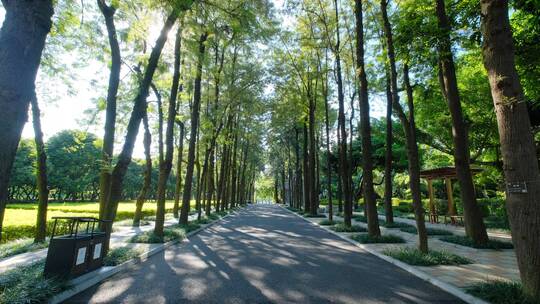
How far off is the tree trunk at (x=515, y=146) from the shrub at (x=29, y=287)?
24.7ft

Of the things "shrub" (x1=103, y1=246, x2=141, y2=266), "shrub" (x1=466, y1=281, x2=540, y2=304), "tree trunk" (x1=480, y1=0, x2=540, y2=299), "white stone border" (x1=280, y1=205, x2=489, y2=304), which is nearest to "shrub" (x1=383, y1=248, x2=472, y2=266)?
"white stone border" (x1=280, y1=205, x2=489, y2=304)

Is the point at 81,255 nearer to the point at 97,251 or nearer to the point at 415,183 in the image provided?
the point at 97,251

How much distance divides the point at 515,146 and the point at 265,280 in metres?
5.21

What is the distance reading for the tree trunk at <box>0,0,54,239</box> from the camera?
12.2 feet

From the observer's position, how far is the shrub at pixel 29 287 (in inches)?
178

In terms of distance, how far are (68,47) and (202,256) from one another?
30.9 feet

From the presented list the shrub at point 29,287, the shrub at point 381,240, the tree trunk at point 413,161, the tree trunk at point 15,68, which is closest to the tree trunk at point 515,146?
the tree trunk at point 413,161

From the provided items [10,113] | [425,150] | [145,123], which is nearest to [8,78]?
[10,113]

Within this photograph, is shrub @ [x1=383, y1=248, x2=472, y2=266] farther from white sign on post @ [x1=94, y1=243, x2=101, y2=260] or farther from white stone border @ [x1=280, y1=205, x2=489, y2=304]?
white sign on post @ [x1=94, y1=243, x2=101, y2=260]

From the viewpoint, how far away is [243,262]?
8367 millimetres

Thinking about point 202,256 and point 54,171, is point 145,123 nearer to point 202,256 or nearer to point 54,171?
point 202,256

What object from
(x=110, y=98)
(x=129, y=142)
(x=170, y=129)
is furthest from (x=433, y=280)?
(x=170, y=129)

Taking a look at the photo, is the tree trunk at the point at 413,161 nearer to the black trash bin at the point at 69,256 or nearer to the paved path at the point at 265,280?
the paved path at the point at 265,280

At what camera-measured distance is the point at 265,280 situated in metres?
6.41
